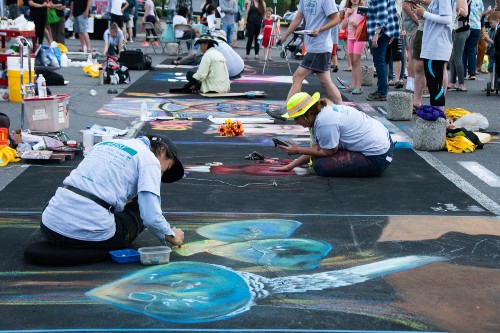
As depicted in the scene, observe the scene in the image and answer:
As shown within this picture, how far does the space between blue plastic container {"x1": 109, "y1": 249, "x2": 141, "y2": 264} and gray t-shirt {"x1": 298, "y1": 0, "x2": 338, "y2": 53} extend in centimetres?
678

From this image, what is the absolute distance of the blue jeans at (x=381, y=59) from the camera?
13914 mm

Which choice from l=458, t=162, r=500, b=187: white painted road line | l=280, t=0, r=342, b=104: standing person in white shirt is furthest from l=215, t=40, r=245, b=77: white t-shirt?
l=458, t=162, r=500, b=187: white painted road line

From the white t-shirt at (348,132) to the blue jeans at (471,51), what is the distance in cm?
902

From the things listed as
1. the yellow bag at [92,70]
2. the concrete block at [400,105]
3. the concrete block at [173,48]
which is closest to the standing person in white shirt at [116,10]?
the concrete block at [173,48]

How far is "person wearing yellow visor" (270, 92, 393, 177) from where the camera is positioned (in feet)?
25.8

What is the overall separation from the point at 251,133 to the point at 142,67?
28.0 ft

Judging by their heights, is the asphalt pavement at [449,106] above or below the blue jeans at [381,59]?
below

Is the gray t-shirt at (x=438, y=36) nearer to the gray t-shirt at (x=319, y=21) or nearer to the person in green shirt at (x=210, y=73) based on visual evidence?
the gray t-shirt at (x=319, y=21)

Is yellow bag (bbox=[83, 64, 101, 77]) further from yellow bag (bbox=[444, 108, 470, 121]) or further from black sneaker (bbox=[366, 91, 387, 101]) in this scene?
yellow bag (bbox=[444, 108, 470, 121])

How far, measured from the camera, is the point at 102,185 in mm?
5320

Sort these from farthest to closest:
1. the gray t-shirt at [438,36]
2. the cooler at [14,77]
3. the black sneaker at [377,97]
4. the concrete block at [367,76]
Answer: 1. the concrete block at [367,76]
2. the black sneaker at [377,97]
3. the cooler at [14,77]
4. the gray t-shirt at [438,36]

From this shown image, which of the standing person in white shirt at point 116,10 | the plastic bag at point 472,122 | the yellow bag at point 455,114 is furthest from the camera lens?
the standing person in white shirt at point 116,10

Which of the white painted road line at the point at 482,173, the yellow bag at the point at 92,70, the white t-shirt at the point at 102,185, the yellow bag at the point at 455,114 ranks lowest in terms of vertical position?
the yellow bag at the point at 92,70

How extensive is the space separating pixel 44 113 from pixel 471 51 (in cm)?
1009
